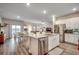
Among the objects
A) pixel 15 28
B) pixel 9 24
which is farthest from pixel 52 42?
pixel 9 24

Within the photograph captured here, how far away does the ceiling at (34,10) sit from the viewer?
1.37 metres

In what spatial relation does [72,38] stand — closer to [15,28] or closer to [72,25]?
[72,25]

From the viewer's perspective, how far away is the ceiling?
Result: 137 centimetres

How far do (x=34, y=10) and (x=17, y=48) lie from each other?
90 centimetres

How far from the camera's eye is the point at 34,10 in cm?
145

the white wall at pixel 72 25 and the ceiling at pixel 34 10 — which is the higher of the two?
the ceiling at pixel 34 10

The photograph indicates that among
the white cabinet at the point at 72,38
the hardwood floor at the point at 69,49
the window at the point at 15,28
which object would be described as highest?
the window at the point at 15,28

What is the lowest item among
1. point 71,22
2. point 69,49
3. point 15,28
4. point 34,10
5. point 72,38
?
point 69,49

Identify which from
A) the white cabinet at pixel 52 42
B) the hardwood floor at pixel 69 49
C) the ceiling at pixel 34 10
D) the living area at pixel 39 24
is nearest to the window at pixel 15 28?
the living area at pixel 39 24

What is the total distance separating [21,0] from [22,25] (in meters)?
0.49

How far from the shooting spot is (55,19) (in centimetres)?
153

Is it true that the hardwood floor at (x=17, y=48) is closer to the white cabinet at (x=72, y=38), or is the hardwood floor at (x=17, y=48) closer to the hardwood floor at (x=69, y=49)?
the hardwood floor at (x=69, y=49)

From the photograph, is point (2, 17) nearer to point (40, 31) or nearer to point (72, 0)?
point (40, 31)

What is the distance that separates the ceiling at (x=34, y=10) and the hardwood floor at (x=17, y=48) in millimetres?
575
